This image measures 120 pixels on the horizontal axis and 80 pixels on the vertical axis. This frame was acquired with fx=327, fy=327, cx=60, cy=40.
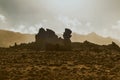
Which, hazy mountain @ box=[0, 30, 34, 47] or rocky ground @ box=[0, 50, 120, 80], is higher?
hazy mountain @ box=[0, 30, 34, 47]

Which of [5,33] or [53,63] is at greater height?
[5,33]

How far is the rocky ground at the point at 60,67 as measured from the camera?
120 ft

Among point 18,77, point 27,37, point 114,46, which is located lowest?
point 18,77

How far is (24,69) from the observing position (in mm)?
39906

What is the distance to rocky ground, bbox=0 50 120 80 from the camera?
3672 centimetres

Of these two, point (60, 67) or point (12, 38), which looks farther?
point (12, 38)

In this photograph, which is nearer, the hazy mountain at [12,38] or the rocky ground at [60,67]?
the rocky ground at [60,67]

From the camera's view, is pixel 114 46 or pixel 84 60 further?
pixel 114 46

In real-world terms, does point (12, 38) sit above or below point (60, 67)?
above

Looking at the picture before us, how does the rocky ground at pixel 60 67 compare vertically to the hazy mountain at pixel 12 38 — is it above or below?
below

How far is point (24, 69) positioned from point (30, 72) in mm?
1802

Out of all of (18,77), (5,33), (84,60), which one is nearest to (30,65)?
(18,77)

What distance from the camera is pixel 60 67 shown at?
134 ft

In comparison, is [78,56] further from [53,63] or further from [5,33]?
[5,33]
